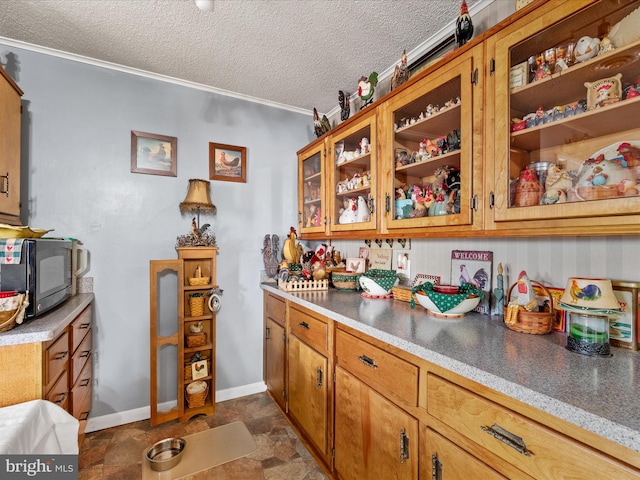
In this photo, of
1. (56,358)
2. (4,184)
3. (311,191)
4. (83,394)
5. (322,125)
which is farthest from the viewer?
(311,191)

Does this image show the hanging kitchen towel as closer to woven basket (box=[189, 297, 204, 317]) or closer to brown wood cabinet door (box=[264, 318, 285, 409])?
woven basket (box=[189, 297, 204, 317])

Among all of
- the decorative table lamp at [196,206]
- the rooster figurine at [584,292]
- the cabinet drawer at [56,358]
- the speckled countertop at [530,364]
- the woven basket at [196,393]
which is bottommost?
the woven basket at [196,393]

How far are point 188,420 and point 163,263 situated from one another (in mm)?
1183

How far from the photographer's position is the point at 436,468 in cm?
95

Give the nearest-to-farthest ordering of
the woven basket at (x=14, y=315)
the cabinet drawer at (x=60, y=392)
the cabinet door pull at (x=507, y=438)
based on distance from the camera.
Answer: the cabinet door pull at (x=507, y=438) < the woven basket at (x=14, y=315) < the cabinet drawer at (x=60, y=392)

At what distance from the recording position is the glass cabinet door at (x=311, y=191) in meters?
2.33

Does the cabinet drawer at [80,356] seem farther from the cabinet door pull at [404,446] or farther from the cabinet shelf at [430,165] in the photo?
the cabinet shelf at [430,165]

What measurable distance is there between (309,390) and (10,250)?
1615 mm

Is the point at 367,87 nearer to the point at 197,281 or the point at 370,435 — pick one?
the point at 197,281

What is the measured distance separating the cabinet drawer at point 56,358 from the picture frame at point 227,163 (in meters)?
1.45

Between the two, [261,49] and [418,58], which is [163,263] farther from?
[418,58]

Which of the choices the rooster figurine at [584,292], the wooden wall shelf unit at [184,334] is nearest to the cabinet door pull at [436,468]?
the rooster figurine at [584,292]

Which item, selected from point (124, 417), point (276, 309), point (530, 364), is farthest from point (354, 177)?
point (124, 417)

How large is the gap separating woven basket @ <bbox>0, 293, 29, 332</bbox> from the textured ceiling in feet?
4.99
